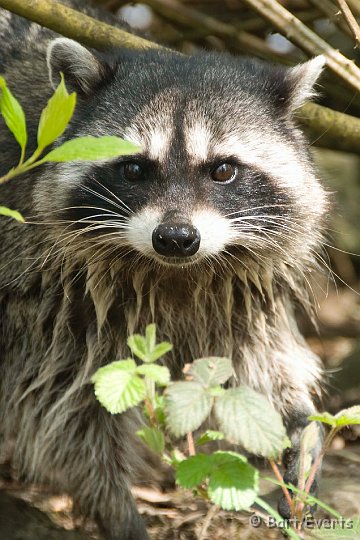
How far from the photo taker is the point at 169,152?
3.56 metres

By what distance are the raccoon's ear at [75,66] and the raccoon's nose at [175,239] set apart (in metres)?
0.93

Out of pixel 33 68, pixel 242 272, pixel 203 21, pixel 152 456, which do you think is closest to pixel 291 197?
pixel 242 272

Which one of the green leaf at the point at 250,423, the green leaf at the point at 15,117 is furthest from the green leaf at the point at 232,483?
the green leaf at the point at 15,117

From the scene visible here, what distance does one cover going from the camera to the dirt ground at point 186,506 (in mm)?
3975

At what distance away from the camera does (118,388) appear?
2.67 meters

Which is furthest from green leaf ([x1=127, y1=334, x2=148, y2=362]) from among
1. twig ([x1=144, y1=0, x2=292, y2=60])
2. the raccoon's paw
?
twig ([x1=144, y1=0, x2=292, y2=60])

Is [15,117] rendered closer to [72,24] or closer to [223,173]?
[223,173]

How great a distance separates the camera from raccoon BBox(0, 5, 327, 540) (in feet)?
11.8

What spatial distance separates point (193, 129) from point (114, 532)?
1.85 metres

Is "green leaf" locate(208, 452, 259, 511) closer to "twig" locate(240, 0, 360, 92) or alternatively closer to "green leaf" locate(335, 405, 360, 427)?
"green leaf" locate(335, 405, 360, 427)

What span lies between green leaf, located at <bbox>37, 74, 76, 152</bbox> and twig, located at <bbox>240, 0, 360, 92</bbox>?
2276 mm

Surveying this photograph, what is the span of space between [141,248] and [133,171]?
1.10ft

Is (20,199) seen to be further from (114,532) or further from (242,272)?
(114,532)

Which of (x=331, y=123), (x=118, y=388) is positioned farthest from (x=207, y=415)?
(x=331, y=123)
